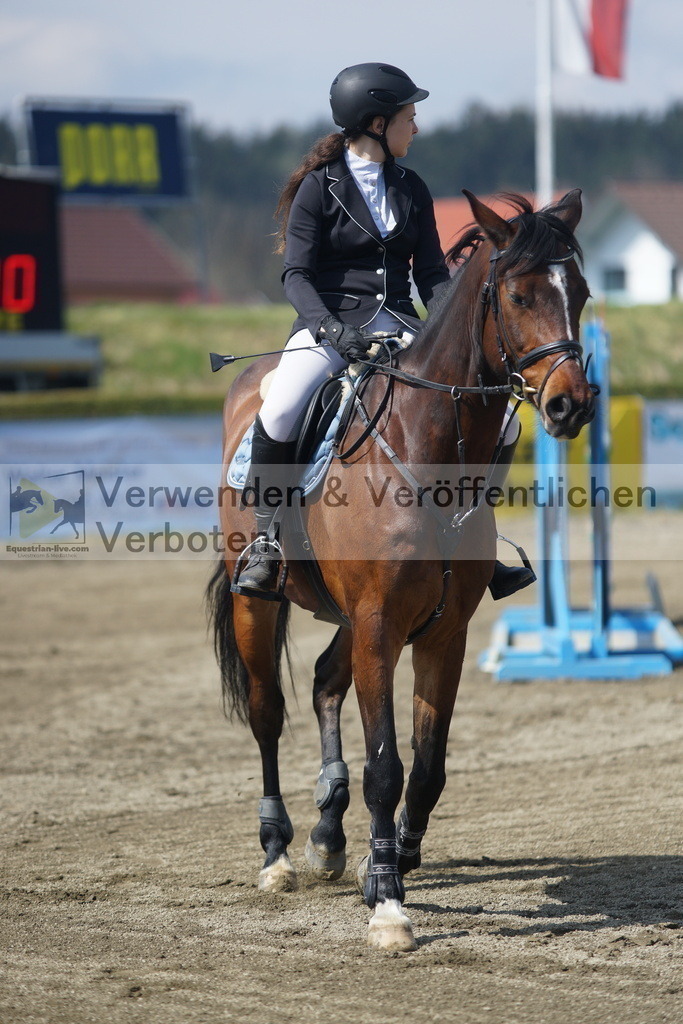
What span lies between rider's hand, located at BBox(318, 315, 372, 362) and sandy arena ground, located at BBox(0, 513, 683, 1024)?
2.07 meters

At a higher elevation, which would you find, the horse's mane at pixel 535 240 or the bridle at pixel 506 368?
the horse's mane at pixel 535 240

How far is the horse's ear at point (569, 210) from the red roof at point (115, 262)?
1459 inches

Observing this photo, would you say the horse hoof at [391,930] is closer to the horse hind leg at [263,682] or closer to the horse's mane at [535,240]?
the horse hind leg at [263,682]

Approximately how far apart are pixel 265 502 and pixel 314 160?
4.45ft

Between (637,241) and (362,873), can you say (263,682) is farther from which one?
(637,241)

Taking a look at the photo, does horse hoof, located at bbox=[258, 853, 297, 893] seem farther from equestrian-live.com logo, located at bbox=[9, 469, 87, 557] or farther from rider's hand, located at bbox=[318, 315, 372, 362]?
equestrian-live.com logo, located at bbox=[9, 469, 87, 557]

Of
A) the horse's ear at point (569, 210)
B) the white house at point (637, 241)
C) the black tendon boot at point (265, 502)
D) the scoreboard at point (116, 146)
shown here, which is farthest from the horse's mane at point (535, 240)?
the white house at point (637, 241)

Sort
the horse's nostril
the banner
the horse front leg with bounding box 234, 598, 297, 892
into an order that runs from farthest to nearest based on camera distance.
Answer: the banner < the horse front leg with bounding box 234, 598, 297, 892 < the horse's nostril

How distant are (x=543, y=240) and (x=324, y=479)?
120 cm

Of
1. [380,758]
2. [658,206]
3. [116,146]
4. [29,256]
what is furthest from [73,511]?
[658,206]

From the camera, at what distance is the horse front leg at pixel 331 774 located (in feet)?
14.8

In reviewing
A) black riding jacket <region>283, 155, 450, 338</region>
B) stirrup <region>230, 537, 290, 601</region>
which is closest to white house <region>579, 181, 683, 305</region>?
black riding jacket <region>283, 155, 450, 338</region>

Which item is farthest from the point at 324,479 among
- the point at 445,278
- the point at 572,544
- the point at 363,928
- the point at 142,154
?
the point at 142,154

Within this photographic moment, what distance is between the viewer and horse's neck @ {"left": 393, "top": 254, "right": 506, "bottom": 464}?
3727 mm
